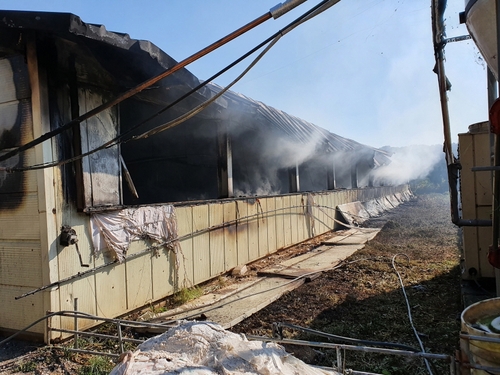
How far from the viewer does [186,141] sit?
433 inches

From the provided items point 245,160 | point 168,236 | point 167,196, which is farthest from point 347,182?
point 168,236

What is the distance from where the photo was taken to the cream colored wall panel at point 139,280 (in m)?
5.30

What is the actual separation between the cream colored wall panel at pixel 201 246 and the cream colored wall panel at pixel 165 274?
0.47 metres

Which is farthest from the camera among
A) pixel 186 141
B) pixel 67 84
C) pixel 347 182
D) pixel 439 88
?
pixel 347 182

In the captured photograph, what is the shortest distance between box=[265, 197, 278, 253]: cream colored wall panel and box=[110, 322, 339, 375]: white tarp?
23.1 feet

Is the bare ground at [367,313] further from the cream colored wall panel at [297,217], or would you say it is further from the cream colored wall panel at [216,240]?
the cream colored wall panel at [297,217]

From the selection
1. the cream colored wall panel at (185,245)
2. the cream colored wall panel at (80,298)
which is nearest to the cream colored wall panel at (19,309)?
the cream colored wall panel at (80,298)

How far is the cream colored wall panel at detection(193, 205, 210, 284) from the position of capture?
6648 millimetres

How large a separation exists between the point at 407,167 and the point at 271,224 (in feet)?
111

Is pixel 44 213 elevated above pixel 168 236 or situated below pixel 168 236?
above

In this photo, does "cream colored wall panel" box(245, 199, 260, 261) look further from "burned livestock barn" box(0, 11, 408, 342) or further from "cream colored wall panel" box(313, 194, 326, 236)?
"cream colored wall panel" box(313, 194, 326, 236)

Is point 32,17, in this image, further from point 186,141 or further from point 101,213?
point 186,141

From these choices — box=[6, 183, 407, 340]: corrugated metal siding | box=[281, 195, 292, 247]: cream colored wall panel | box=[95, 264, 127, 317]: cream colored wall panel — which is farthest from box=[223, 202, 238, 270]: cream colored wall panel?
box=[281, 195, 292, 247]: cream colored wall panel

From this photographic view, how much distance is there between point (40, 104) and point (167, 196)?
7378 mm
